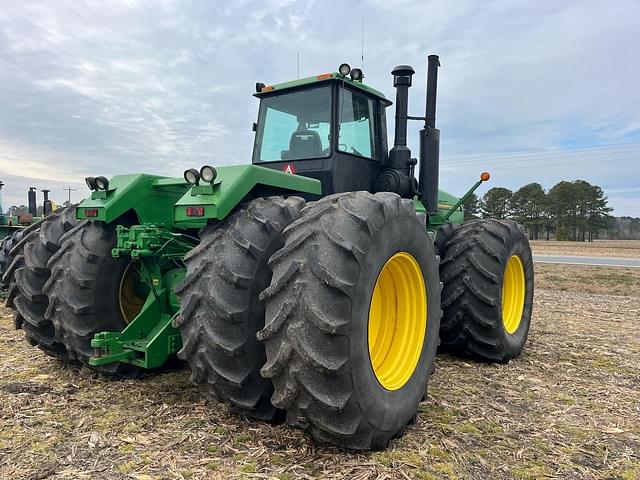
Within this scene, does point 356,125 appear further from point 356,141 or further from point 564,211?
point 564,211

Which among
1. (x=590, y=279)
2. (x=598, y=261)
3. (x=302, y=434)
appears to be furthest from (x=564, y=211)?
(x=302, y=434)

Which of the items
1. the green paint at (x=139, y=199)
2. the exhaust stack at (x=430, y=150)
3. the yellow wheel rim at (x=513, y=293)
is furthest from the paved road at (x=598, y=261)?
the green paint at (x=139, y=199)

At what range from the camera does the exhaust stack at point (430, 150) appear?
17.3 ft

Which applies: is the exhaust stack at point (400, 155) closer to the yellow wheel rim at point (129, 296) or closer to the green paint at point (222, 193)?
the green paint at point (222, 193)

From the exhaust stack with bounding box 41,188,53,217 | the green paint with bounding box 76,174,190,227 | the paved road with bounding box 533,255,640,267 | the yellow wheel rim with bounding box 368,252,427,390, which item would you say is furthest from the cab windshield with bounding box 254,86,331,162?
the paved road with bounding box 533,255,640,267

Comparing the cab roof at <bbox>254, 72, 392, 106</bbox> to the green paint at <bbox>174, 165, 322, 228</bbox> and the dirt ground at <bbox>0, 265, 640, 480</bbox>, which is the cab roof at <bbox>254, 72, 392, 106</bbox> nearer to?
the green paint at <bbox>174, 165, 322, 228</bbox>

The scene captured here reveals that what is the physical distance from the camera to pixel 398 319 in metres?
3.61

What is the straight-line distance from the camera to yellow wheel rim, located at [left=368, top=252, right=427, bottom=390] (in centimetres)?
347

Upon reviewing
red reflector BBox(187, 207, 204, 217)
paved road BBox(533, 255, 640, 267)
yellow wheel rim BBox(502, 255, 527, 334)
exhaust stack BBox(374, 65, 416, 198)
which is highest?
exhaust stack BBox(374, 65, 416, 198)

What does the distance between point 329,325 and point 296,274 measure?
33 centimetres

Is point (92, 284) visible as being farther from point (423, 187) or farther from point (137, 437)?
point (423, 187)

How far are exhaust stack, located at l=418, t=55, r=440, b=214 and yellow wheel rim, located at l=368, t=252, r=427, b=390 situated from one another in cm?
215

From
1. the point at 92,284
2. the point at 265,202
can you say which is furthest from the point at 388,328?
→ the point at 92,284

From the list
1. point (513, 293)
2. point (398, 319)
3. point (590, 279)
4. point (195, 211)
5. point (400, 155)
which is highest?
point (400, 155)
